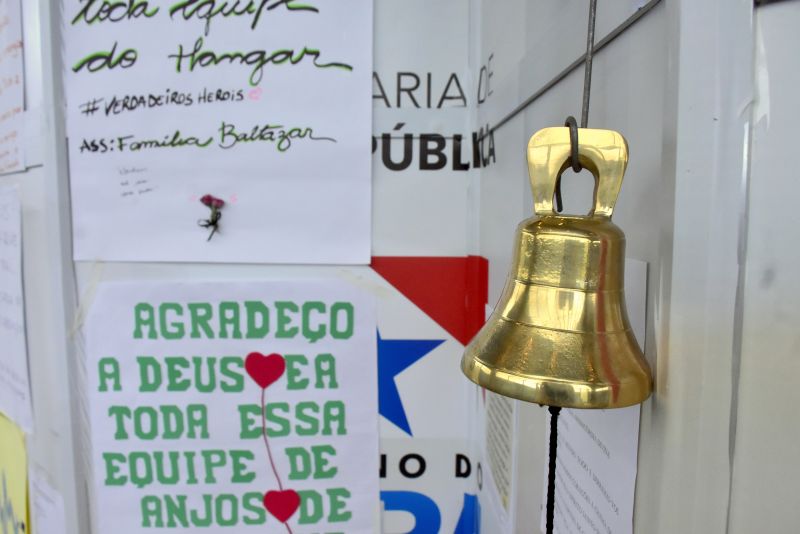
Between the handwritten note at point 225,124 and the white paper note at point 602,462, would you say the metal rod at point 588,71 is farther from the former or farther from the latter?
the handwritten note at point 225,124

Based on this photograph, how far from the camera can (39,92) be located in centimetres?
70

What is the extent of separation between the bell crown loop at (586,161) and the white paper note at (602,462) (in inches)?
1.9

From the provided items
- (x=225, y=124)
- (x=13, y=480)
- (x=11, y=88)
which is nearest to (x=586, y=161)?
(x=225, y=124)

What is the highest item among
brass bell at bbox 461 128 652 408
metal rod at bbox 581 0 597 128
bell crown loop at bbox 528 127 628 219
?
metal rod at bbox 581 0 597 128

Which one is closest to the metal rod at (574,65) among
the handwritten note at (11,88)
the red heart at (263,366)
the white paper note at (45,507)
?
the red heart at (263,366)

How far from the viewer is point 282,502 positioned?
72 centimetres

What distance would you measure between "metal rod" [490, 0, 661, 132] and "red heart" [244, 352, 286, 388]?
42 centimetres

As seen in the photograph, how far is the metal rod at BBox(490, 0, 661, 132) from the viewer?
0.28 m

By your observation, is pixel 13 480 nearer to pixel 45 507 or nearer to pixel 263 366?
pixel 45 507

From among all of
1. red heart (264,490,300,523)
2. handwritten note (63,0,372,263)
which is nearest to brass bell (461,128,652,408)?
handwritten note (63,0,372,263)

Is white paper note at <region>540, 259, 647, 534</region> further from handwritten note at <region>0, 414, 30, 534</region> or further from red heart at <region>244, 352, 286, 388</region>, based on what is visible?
handwritten note at <region>0, 414, 30, 534</region>

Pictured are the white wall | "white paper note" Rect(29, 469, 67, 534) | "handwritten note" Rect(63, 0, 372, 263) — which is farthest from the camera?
"white paper note" Rect(29, 469, 67, 534)

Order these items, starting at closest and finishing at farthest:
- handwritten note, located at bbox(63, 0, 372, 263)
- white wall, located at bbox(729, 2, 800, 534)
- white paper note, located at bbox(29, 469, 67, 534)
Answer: white wall, located at bbox(729, 2, 800, 534) < handwritten note, located at bbox(63, 0, 372, 263) < white paper note, located at bbox(29, 469, 67, 534)

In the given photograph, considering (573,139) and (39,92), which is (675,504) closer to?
(573,139)
